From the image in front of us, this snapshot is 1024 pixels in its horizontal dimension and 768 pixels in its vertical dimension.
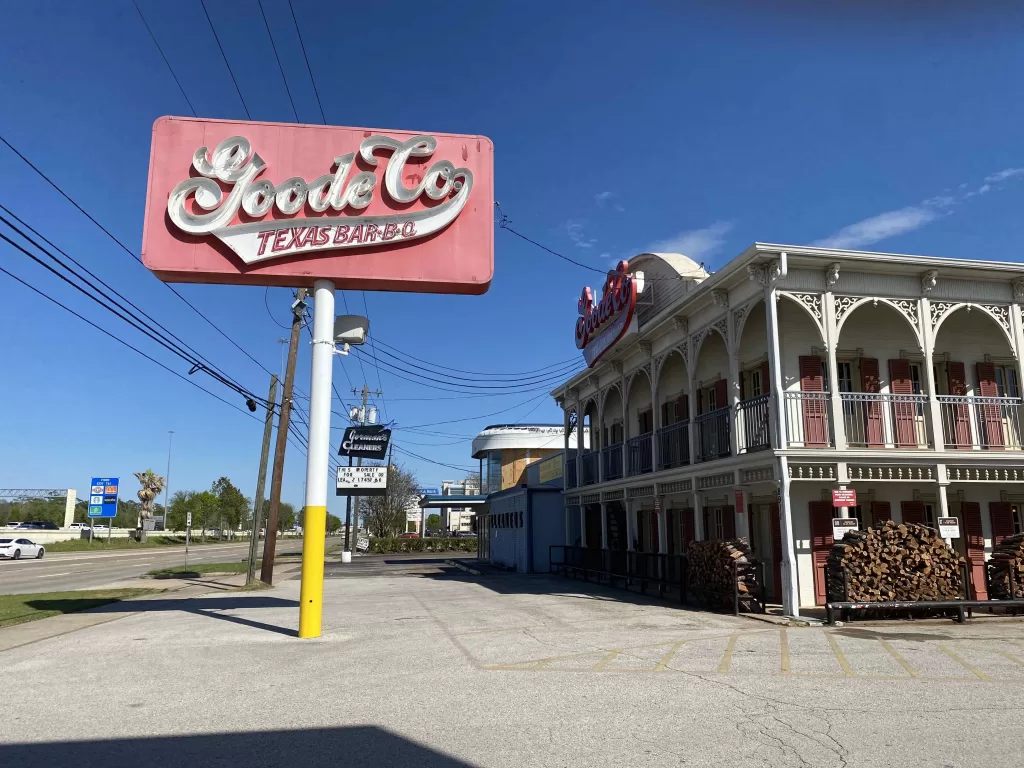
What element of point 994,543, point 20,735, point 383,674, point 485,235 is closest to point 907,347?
point 994,543

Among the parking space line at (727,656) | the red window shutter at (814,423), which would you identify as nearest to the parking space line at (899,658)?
the parking space line at (727,656)

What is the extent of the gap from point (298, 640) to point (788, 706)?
7.59 m

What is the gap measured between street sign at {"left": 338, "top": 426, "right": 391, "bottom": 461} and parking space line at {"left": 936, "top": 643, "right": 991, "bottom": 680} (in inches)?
1309

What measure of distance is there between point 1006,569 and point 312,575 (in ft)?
43.6

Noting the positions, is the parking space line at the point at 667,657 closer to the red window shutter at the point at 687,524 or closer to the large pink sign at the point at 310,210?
the large pink sign at the point at 310,210

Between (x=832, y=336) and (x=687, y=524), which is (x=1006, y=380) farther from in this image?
(x=687, y=524)

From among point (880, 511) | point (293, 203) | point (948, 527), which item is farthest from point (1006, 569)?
point (293, 203)

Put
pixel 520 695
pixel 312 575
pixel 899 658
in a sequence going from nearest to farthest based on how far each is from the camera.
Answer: pixel 520 695, pixel 899 658, pixel 312 575

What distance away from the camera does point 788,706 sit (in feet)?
23.4

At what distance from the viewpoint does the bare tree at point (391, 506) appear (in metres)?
68.6

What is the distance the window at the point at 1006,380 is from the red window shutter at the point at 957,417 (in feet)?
4.18

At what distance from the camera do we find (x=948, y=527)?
47.9ft

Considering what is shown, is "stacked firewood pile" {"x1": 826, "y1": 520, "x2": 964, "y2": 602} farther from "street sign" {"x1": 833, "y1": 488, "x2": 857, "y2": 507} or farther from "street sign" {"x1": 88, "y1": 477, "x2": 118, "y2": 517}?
"street sign" {"x1": 88, "y1": 477, "x2": 118, "y2": 517}

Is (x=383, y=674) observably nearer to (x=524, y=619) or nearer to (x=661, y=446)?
(x=524, y=619)
